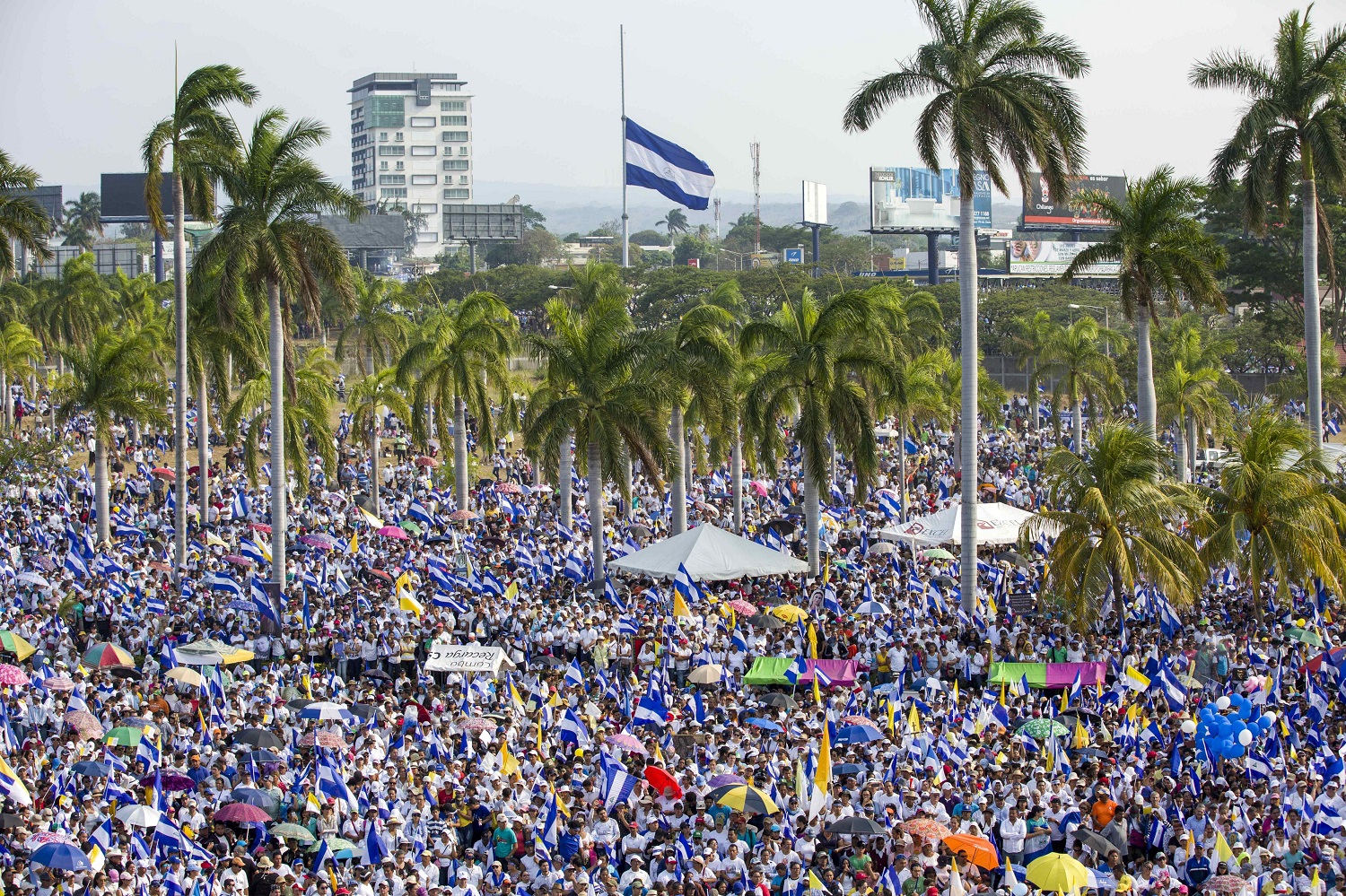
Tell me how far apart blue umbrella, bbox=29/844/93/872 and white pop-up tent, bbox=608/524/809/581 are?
14733 mm

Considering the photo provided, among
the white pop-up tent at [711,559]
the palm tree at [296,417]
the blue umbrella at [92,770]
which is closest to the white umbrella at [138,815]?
the blue umbrella at [92,770]

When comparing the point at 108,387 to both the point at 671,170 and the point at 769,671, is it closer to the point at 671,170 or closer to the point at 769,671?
the point at 769,671

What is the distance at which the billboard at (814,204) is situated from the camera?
120 metres

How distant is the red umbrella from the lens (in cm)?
1689

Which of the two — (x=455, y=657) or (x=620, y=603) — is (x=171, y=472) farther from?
(x=455, y=657)

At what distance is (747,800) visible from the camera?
16078 mm

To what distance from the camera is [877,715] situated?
2047cm

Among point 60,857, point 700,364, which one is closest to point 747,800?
point 60,857

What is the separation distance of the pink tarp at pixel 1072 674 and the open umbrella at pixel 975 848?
24.1 ft

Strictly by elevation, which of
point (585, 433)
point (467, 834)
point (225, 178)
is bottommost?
point (467, 834)

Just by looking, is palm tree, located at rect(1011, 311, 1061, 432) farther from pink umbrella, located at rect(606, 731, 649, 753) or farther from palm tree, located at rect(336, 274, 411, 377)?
pink umbrella, located at rect(606, 731, 649, 753)

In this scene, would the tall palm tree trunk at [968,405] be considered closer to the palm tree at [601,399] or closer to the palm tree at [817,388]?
the palm tree at [817,388]

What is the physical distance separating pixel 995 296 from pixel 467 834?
71.9m

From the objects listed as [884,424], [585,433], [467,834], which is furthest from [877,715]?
[884,424]
